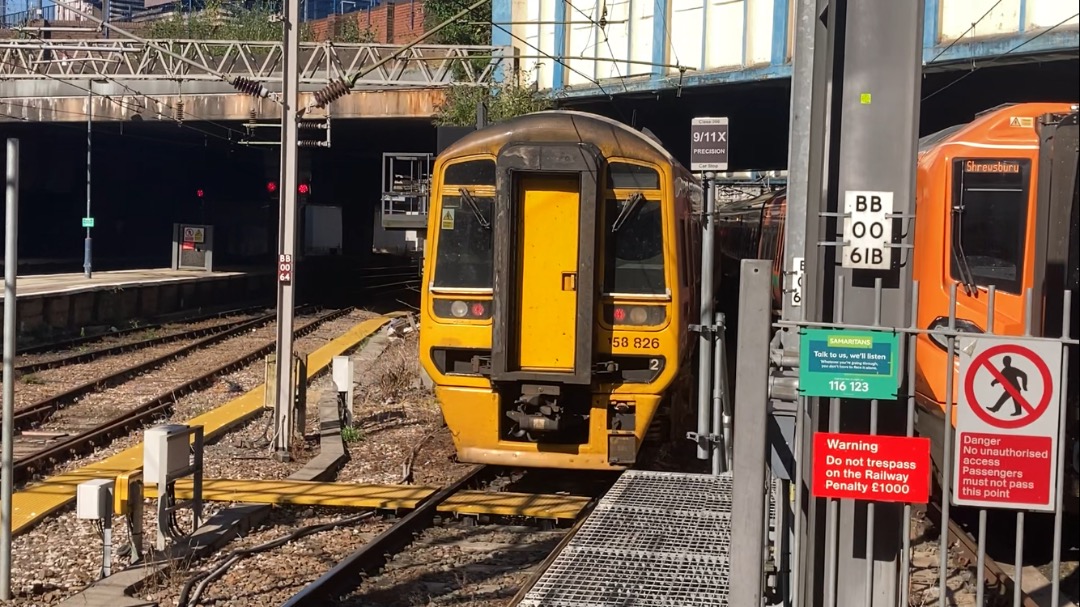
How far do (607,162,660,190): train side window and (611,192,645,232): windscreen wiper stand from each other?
4.6 inches

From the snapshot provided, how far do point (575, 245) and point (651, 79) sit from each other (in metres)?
11.4

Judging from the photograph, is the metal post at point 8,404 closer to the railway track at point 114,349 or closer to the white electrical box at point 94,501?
the white electrical box at point 94,501

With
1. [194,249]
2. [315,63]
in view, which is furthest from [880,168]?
[194,249]

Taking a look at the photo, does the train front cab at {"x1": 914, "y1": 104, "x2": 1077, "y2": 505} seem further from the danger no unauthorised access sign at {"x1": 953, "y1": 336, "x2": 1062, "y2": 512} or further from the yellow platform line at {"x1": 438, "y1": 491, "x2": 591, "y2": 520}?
the danger no unauthorised access sign at {"x1": 953, "y1": 336, "x2": 1062, "y2": 512}

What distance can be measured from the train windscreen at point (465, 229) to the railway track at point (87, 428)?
13.4ft

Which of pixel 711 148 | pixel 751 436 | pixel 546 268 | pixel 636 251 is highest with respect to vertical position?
pixel 711 148

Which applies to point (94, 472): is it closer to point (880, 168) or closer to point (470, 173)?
point (470, 173)

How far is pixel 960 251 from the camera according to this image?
8352 mm

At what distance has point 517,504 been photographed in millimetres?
8945

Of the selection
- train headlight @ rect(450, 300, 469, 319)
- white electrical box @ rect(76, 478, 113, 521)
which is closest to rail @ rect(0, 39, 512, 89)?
train headlight @ rect(450, 300, 469, 319)

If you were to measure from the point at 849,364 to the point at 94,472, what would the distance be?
819 centimetres

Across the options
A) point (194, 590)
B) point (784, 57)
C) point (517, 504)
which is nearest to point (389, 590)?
point (194, 590)

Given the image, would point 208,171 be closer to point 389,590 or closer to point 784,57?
point 784,57

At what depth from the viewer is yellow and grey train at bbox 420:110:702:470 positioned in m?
8.97
